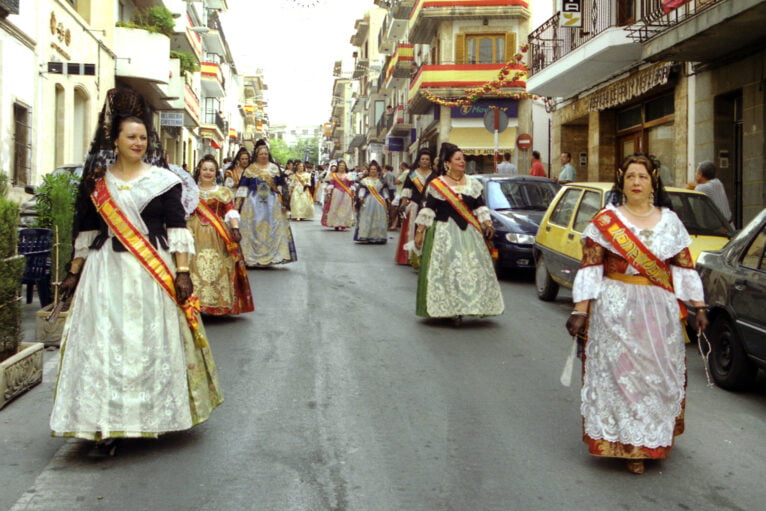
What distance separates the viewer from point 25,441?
5.21m

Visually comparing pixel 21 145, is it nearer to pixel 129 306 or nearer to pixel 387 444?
pixel 129 306

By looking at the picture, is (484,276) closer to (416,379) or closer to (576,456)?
(416,379)

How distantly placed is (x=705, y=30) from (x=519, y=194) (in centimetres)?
384

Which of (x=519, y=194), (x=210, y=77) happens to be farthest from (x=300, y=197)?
(x=210, y=77)

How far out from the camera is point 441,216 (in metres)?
9.16

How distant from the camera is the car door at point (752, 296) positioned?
616 cm

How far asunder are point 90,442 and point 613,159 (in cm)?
2021

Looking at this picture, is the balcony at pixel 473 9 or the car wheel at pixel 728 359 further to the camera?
the balcony at pixel 473 9

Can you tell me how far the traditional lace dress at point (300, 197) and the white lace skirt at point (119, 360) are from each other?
2344 centimetres

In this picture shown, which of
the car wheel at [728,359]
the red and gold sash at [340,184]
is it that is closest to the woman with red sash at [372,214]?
the red and gold sash at [340,184]

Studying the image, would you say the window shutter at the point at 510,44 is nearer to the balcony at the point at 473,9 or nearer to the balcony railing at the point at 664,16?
the balcony at the point at 473,9

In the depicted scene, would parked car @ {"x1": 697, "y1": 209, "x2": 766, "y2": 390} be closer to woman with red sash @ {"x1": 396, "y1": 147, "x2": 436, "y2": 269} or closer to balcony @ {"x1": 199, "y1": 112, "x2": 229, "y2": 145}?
woman with red sash @ {"x1": 396, "y1": 147, "x2": 436, "y2": 269}

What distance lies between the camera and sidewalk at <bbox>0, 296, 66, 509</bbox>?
4.48 meters

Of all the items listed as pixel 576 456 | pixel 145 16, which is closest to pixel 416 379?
pixel 576 456
